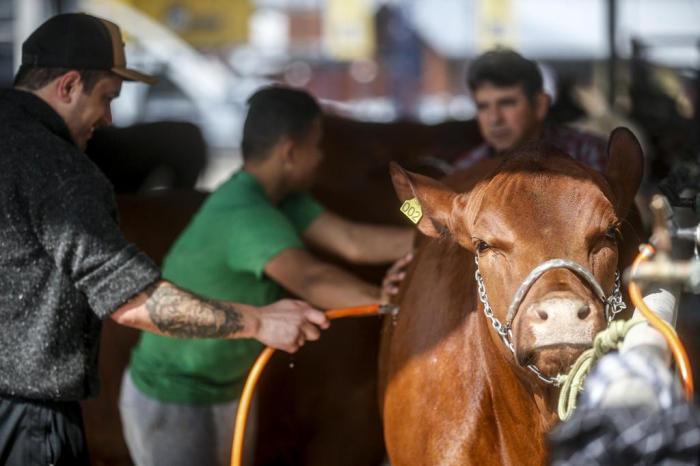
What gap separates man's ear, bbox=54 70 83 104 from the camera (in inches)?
115

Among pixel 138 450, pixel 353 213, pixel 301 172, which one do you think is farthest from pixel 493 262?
pixel 353 213

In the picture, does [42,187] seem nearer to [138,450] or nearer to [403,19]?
[138,450]

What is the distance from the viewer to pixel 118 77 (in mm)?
3043

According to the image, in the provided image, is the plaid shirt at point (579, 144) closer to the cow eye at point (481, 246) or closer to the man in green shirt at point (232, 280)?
the man in green shirt at point (232, 280)

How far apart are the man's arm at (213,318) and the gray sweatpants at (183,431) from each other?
31.9 inches

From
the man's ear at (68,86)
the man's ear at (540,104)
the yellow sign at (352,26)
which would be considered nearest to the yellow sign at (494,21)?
the yellow sign at (352,26)

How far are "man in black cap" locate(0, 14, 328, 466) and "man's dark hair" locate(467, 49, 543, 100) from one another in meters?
1.83

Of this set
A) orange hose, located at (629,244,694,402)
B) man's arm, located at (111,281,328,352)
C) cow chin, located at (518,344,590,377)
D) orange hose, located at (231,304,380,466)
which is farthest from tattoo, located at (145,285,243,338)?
orange hose, located at (629,244,694,402)

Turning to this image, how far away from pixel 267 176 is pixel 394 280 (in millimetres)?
668

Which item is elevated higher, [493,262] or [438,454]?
[493,262]

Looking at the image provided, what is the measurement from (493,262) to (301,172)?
1629mm

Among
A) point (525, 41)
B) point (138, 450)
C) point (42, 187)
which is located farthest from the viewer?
point (525, 41)

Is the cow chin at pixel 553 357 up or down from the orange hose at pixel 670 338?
down

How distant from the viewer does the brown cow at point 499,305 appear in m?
2.29
